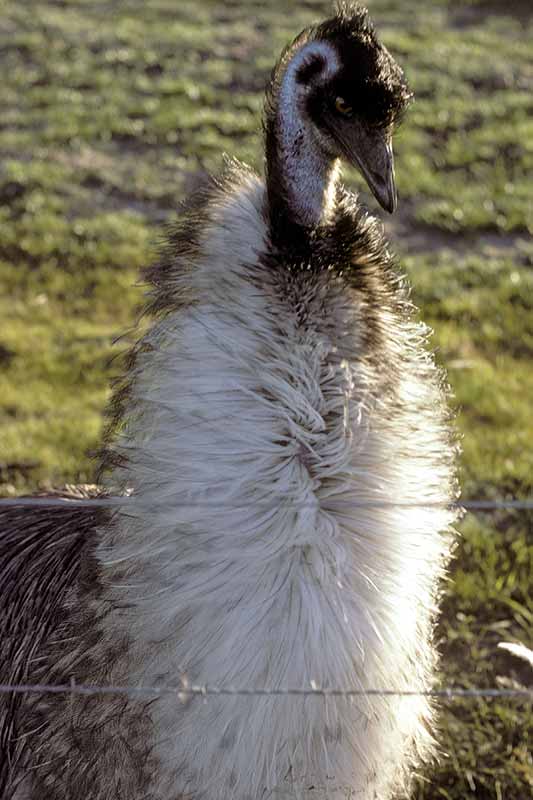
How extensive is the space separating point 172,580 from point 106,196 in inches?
285

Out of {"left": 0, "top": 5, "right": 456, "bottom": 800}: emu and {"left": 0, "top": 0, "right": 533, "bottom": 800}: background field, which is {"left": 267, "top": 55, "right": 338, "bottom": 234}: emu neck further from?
{"left": 0, "top": 0, "right": 533, "bottom": 800}: background field

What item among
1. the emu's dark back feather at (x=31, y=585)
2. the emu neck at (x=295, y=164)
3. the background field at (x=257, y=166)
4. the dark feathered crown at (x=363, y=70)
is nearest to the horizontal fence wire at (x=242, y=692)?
the emu's dark back feather at (x=31, y=585)

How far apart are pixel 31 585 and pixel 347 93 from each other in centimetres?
157

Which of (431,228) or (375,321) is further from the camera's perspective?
(431,228)

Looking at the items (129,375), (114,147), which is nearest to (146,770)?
(129,375)

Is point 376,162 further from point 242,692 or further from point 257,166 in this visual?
point 257,166

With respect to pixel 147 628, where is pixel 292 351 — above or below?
above

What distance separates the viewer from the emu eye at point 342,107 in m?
2.53

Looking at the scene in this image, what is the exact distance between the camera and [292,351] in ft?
7.79

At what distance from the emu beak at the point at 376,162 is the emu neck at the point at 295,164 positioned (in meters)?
0.08

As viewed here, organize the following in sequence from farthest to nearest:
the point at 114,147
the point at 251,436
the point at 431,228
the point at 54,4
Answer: the point at 54,4, the point at 114,147, the point at 431,228, the point at 251,436

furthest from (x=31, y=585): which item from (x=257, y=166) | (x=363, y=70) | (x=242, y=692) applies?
(x=257, y=166)

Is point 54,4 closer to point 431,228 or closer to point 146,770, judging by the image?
point 431,228

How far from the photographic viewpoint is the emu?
2312mm
